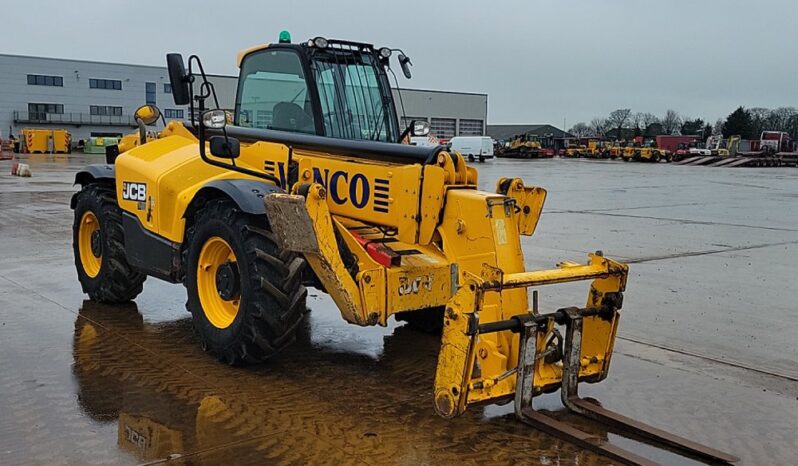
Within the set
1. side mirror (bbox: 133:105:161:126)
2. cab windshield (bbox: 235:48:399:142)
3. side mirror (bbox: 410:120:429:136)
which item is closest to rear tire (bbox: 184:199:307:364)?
cab windshield (bbox: 235:48:399:142)

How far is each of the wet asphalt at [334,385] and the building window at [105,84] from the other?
7441cm

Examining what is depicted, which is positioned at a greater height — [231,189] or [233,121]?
[233,121]

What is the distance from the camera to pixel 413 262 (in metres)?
5.29

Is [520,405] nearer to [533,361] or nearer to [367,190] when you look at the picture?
[533,361]

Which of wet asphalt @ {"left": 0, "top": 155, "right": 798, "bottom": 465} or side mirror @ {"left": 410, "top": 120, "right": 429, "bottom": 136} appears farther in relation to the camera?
side mirror @ {"left": 410, "top": 120, "right": 429, "bottom": 136}

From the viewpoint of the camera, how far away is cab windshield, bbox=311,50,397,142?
593 cm

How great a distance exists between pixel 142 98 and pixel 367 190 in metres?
80.6

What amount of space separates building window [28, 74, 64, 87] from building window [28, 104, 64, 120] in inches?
83.8

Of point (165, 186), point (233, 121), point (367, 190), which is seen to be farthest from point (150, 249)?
point (367, 190)

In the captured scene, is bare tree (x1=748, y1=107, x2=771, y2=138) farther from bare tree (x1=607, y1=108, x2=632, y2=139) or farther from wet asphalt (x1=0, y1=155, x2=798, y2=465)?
wet asphalt (x1=0, y1=155, x2=798, y2=465)

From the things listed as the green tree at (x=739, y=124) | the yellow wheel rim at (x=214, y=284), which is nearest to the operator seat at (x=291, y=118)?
the yellow wheel rim at (x=214, y=284)

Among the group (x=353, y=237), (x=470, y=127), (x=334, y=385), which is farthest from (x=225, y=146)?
(x=470, y=127)

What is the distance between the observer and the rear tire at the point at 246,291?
518cm

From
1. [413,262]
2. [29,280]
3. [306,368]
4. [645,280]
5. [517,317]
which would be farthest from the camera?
[645,280]
